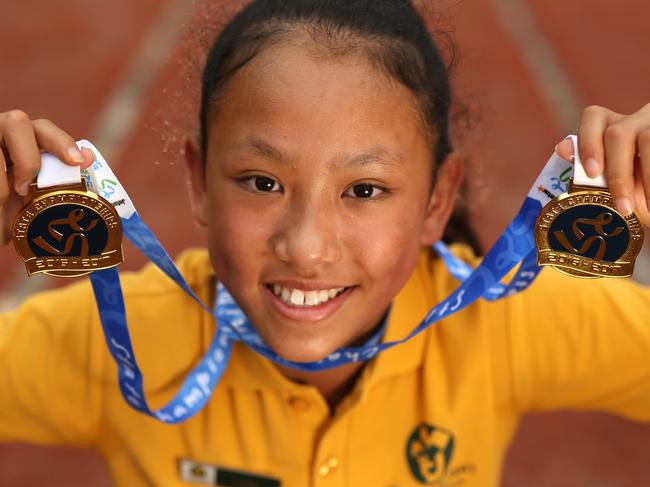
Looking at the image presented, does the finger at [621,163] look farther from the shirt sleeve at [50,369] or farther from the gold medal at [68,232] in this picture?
the shirt sleeve at [50,369]

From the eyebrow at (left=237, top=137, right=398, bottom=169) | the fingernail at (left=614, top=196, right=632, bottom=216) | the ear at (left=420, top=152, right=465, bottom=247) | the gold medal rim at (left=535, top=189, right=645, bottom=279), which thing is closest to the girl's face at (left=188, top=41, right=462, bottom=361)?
the eyebrow at (left=237, top=137, right=398, bottom=169)

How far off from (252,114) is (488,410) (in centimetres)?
70

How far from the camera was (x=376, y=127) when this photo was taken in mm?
1543

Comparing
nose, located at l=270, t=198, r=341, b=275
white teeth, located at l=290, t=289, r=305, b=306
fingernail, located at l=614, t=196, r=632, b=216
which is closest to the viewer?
fingernail, located at l=614, t=196, r=632, b=216

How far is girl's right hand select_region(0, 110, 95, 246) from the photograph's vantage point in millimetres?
1424

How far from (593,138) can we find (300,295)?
48 centimetres

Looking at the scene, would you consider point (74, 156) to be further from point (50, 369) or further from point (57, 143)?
point (50, 369)

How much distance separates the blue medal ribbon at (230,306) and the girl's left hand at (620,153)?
61 mm

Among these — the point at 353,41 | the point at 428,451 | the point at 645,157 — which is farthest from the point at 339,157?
the point at 428,451

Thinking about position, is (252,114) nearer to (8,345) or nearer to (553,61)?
(8,345)

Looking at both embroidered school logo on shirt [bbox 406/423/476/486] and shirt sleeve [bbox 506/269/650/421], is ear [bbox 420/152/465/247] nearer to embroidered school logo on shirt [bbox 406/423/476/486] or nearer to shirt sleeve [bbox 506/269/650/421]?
shirt sleeve [bbox 506/269/650/421]

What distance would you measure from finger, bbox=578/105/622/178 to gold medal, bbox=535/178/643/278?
32 mm

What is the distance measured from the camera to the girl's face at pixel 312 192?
4.95 ft

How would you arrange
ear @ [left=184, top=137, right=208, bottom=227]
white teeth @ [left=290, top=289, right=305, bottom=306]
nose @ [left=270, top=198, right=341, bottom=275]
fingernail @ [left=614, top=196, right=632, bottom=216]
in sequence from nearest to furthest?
fingernail @ [left=614, top=196, right=632, bottom=216]
nose @ [left=270, top=198, right=341, bottom=275]
white teeth @ [left=290, top=289, right=305, bottom=306]
ear @ [left=184, top=137, right=208, bottom=227]
